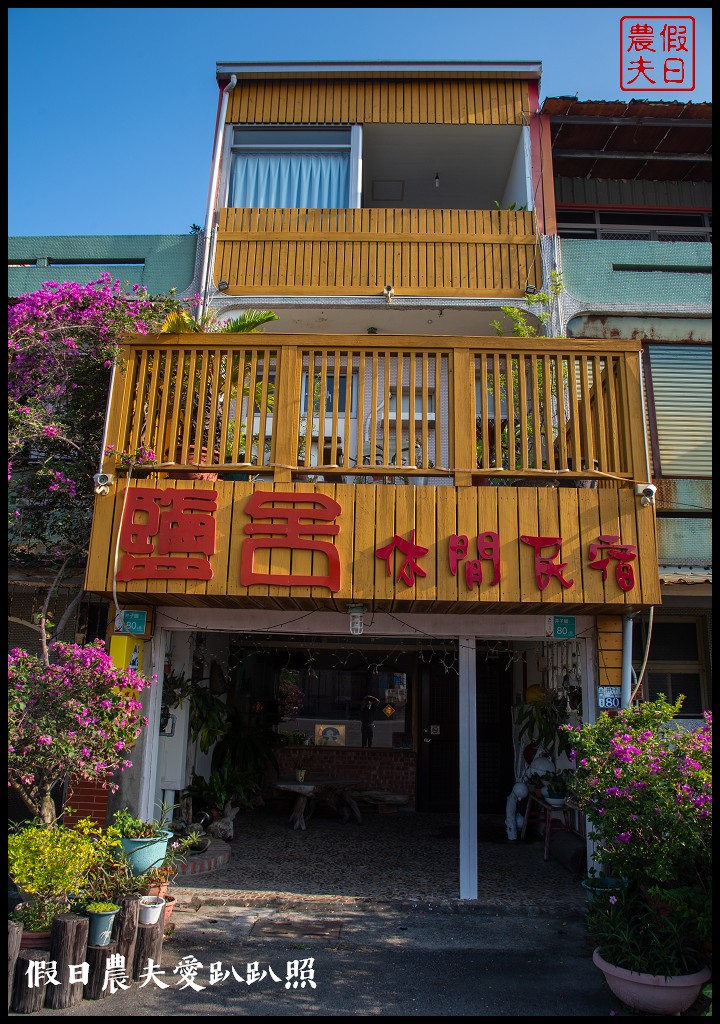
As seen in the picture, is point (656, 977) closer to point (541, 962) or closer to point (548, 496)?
point (541, 962)

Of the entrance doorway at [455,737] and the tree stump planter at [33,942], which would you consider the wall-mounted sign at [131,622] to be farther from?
the entrance doorway at [455,737]

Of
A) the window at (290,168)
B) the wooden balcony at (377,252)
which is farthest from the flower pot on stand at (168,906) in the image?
the window at (290,168)

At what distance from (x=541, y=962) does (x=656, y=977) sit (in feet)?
4.23

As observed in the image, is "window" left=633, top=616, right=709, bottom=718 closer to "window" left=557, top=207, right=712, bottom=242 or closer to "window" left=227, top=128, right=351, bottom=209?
"window" left=557, top=207, right=712, bottom=242

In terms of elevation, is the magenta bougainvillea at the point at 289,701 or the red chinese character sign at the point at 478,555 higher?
the red chinese character sign at the point at 478,555

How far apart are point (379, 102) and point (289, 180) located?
1.90 metres

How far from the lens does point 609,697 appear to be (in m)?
6.86

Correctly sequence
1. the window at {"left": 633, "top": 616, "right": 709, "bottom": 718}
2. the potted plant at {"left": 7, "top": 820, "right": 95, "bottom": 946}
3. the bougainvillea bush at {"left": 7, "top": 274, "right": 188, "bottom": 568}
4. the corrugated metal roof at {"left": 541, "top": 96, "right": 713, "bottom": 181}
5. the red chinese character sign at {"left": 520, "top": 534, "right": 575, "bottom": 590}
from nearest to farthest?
the potted plant at {"left": 7, "top": 820, "right": 95, "bottom": 946}
the red chinese character sign at {"left": 520, "top": 534, "right": 575, "bottom": 590}
the bougainvillea bush at {"left": 7, "top": 274, "right": 188, "bottom": 568}
the window at {"left": 633, "top": 616, "right": 709, "bottom": 718}
the corrugated metal roof at {"left": 541, "top": 96, "right": 713, "bottom": 181}

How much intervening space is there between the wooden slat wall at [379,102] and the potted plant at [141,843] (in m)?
9.92

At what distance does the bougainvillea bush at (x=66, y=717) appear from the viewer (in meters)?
5.59

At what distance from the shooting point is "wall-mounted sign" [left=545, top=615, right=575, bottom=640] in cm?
716

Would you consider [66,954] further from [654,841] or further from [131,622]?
[654,841]

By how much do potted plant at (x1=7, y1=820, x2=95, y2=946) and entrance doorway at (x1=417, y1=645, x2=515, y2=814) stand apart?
23.9 feet

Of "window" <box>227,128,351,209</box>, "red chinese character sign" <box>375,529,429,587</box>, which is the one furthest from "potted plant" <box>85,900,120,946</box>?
"window" <box>227,128,351,209</box>
